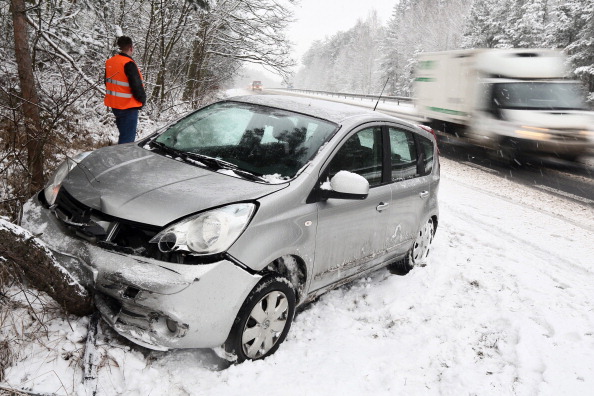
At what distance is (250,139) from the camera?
12.5 feet

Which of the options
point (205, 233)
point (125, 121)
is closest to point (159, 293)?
point (205, 233)

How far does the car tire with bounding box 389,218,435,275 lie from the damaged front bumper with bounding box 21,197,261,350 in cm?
275

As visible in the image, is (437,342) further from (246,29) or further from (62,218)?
(246,29)

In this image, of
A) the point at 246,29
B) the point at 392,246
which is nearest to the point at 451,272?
the point at 392,246

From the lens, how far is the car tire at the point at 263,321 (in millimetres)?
2912

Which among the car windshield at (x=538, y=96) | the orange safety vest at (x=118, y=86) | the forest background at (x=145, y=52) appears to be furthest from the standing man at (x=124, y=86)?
the car windshield at (x=538, y=96)

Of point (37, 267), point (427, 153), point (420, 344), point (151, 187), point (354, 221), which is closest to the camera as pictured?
point (37, 267)

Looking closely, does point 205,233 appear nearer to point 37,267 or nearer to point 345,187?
point 37,267

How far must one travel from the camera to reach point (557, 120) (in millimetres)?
10750

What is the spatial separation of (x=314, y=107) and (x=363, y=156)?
635 millimetres

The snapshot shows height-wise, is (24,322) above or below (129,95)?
below

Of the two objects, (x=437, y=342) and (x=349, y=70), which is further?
(x=349, y=70)

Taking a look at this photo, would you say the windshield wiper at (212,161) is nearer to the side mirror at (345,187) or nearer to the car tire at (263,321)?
the side mirror at (345,187)

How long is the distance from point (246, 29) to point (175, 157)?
14.3 metres
